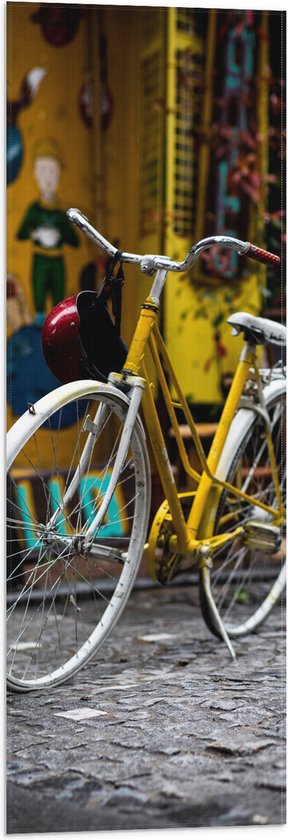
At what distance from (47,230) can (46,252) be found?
0.08 metres

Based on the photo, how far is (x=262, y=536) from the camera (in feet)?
8.73

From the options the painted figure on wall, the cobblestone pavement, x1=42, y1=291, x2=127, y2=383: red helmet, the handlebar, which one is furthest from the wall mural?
the cobblestone pavement

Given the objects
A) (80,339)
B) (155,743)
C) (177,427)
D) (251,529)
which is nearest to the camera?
(155,743)

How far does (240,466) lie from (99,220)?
1.41 metres

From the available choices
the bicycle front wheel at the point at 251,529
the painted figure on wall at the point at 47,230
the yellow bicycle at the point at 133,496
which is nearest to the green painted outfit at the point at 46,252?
the painted figure on wall at the point at 47,230

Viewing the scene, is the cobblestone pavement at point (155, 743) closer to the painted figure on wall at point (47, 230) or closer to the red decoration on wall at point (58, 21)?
the red decoration on wall at point (58, 21)

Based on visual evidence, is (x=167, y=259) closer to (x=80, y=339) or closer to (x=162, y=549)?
(x=80, y=339)

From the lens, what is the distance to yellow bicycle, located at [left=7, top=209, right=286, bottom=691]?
208cm

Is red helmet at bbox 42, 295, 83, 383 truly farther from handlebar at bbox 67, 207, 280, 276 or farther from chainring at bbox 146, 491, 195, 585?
chainring at bbox 146, 491, 195, 585

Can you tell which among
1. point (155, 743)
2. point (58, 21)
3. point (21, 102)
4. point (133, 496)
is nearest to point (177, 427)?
point (133, 496)

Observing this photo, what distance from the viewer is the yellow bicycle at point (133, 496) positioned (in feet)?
6.84

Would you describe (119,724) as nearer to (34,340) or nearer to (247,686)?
(247,686)

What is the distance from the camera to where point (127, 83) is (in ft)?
12.1

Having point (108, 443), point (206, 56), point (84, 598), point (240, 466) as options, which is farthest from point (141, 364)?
point (206, 56)
